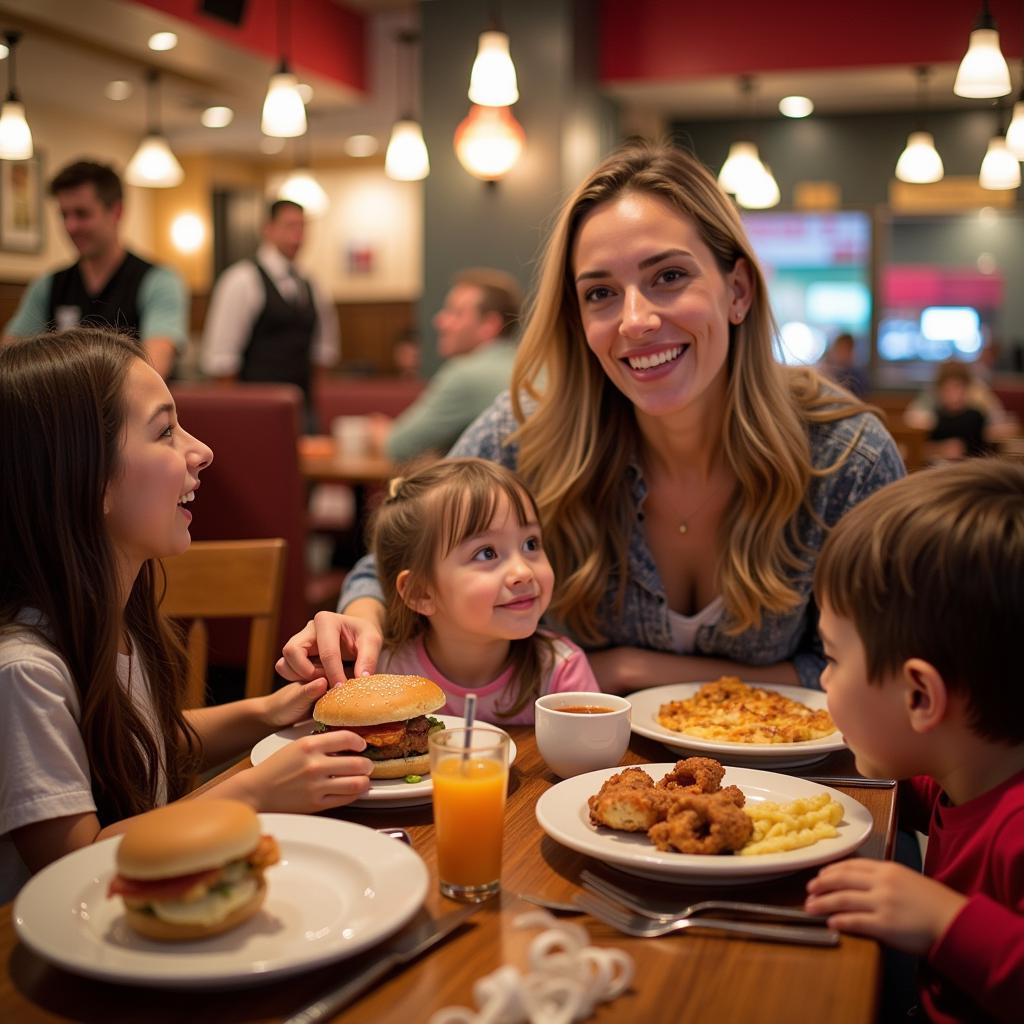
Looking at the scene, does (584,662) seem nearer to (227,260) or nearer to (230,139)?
(230,139)

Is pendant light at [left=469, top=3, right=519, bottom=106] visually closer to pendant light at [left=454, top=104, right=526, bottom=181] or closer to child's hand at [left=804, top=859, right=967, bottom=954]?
pendant light at [left=454, top=104, right=526, bottom=181]

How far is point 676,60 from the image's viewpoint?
7.82 m

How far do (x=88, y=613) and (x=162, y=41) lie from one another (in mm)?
6841

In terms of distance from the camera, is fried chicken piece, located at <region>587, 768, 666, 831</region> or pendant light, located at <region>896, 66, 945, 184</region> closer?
fried chicken piece, located at <region>587, 768, 666, 831</region>

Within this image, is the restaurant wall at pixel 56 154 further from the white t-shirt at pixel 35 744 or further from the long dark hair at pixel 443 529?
the white t-shirt at pixel 35 744

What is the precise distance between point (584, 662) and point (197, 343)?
1179 centimetres

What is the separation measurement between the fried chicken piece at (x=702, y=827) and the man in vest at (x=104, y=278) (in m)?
3.71

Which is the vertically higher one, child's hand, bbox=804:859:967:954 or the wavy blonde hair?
the wavy blonde hair

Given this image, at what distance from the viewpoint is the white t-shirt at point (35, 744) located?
4.02 feet

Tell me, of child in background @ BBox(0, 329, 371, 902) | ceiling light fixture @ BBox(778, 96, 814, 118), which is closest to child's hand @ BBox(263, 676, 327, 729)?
child in background @ BBox(0, 329, 371, 902)

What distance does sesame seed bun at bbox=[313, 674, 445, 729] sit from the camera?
136cm

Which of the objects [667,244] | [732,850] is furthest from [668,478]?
[732,850]

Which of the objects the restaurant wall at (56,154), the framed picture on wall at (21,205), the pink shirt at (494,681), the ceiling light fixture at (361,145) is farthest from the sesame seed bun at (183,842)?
the framed picture on wall at (21,205)

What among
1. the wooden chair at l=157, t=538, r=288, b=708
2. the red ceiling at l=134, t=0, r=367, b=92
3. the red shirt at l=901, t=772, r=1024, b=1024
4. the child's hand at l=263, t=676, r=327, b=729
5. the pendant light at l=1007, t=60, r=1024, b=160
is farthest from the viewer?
the red ceiling at l=134, t=0, r=367, b=92
